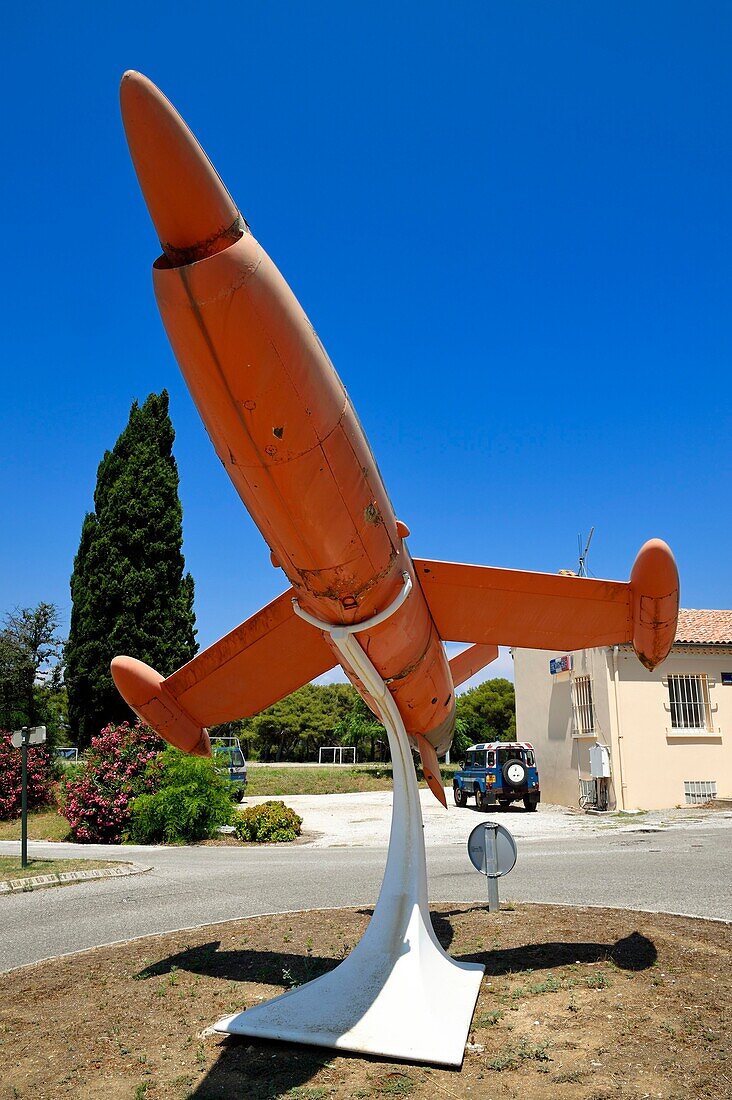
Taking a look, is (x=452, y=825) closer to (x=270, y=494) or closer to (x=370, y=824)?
(x=370, y=824)

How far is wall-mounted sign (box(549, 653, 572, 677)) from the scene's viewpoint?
22656mm

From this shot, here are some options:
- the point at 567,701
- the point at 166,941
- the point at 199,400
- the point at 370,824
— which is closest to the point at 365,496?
the point at 199,400

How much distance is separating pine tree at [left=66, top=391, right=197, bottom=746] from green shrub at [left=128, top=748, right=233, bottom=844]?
537 centimetres

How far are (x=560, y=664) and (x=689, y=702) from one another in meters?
3.84

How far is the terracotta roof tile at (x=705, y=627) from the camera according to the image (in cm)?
2141

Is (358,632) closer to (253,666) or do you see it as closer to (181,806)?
(253,666)

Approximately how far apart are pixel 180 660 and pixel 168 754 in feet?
18.7

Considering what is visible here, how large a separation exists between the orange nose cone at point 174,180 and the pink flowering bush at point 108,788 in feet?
48.2

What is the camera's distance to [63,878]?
440 inches

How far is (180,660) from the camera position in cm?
2127

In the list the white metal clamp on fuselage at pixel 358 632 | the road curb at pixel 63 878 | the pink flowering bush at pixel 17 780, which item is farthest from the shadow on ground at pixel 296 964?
the pink flowering bush at pixel 17 780

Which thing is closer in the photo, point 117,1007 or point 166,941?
point 117,1007

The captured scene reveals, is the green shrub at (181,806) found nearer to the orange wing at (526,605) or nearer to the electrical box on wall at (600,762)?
the electrical box on wall at (600,762)

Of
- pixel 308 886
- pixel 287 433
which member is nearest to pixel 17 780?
pixel 308 886
